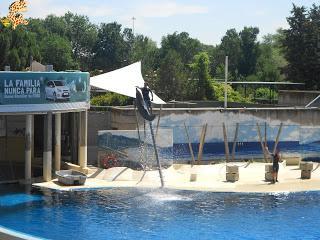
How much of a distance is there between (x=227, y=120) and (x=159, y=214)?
567 inches

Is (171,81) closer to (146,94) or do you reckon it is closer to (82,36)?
(146,94)

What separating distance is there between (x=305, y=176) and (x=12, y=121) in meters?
17.2

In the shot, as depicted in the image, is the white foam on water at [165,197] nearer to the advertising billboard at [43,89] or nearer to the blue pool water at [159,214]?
the blue pool water at [159,214]

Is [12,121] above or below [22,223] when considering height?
above

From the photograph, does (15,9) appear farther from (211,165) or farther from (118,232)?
(211,165)

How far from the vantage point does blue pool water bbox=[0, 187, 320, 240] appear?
22.6 meters

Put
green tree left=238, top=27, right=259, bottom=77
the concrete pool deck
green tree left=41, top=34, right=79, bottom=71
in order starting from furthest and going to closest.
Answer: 1. green tree left=238, top=27, right=259, bottom=77
2. green tree left=41, top=34, right=79, bottom=71
3. the concrete pool deck

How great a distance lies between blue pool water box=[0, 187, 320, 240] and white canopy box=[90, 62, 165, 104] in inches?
287

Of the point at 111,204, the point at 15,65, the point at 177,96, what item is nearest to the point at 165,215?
the point at 111,204

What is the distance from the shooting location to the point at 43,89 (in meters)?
31.2

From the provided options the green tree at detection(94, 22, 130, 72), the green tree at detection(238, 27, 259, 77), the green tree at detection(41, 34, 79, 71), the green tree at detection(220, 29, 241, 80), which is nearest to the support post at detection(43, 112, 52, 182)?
the green tree at detection(41, 34, 79, 71)

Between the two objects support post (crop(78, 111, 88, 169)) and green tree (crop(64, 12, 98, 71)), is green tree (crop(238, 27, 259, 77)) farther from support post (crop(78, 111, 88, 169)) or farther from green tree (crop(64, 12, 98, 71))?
support post (crop(78, 111, 88, 169))

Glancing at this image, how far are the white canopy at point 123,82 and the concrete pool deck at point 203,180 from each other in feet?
14.3

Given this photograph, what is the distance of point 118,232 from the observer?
22516 mm
